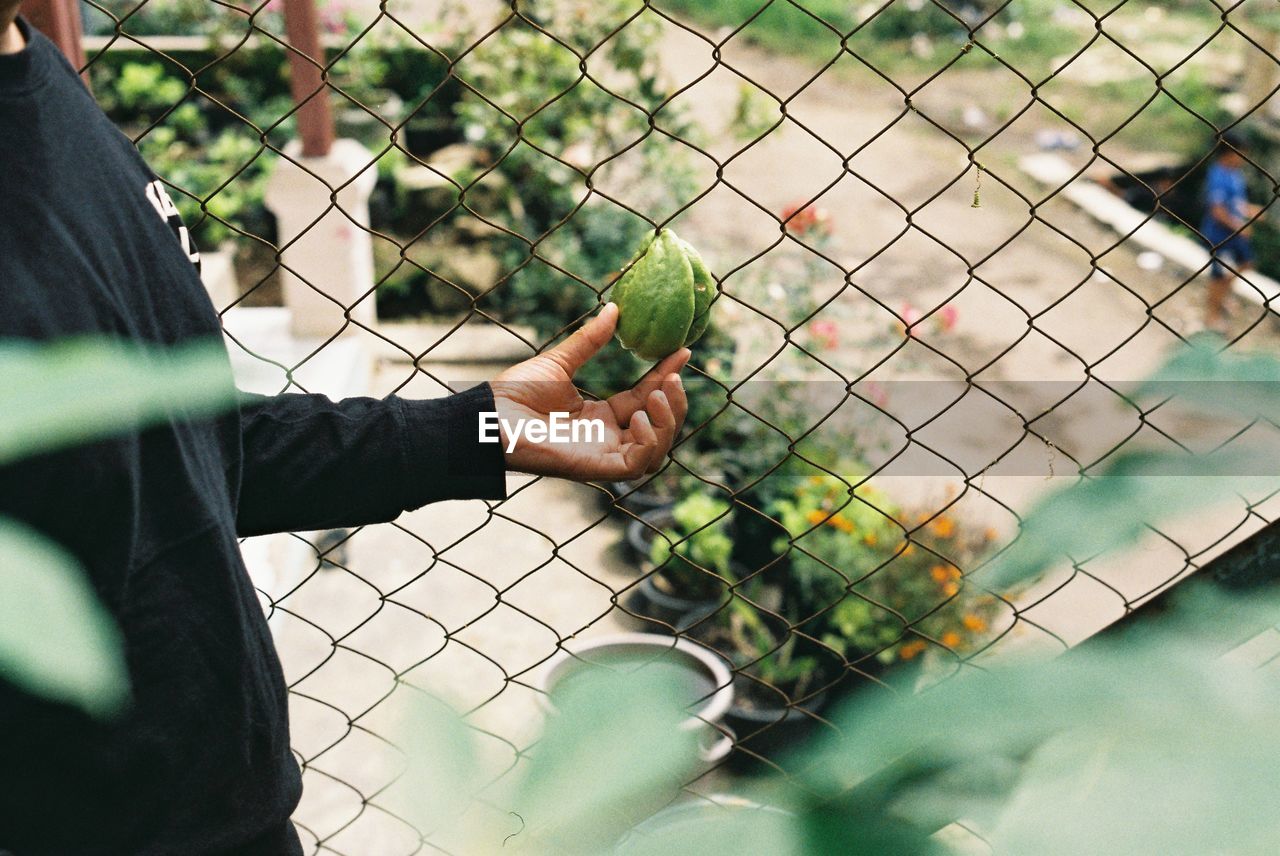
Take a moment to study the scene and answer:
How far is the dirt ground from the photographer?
1.54m

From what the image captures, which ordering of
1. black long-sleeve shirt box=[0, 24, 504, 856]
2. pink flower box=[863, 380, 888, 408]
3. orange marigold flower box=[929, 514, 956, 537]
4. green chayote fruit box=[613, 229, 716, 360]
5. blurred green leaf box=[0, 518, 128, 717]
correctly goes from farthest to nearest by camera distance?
pink flower box=[863, 380, 888, 408], orange marigold flower box=[929, 514, 956, 537], green chayote fruit box=[613, 229, 716, 360], black long-sleeve shirt box=[0, 24, 504, 856], blurred green leaf box=[0, 518, 128, 717]

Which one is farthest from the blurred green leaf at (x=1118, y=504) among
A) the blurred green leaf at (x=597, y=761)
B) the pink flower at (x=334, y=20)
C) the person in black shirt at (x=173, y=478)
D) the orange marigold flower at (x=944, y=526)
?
the pink flower at (x=334, y=20)

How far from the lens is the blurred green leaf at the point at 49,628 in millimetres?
280

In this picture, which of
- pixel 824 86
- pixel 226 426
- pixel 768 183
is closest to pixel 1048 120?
pixel 824 86

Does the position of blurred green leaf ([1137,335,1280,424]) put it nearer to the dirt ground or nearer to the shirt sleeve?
the dirt ground

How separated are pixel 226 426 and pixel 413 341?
4.50m

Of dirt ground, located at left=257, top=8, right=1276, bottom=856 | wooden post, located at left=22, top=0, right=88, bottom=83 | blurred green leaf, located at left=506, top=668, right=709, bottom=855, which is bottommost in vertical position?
dirt ground, located at left=257, top=8, right=1276, bottom=856

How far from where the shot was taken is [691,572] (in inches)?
143

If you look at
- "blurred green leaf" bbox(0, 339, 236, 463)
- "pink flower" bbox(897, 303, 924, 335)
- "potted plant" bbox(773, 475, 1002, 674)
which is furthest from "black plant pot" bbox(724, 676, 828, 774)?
"blurred green leaf" bbox(0, 339, 236, 463)

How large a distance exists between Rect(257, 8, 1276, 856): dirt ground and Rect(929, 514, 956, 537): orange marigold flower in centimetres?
38

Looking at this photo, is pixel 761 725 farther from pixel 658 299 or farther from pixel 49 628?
pixel 49 628

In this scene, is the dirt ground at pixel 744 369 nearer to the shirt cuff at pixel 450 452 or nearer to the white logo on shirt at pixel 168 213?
the shirt cuff at pixel 450 452

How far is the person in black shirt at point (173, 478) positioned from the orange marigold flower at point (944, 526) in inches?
76.9

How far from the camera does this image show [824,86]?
1063cm
